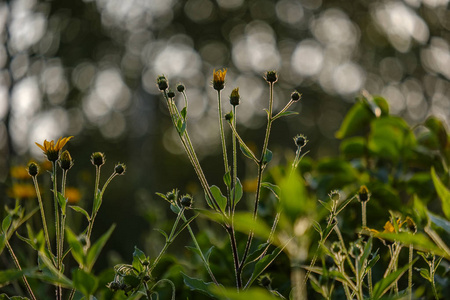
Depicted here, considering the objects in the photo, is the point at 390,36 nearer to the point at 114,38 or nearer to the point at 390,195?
the point at 114,38

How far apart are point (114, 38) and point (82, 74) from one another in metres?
1.18

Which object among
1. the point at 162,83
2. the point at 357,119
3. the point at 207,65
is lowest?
the point at 207,65

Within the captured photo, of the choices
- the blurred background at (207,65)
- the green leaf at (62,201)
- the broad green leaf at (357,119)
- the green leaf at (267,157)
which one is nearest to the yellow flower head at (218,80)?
the green leaf at (267,157)

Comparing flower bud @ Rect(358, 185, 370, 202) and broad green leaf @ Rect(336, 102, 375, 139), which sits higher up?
flower bud @ Rect(358, 185, 370, 202)

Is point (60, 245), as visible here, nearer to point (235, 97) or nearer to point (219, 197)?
point (219, 197)

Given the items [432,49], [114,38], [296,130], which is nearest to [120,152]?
[114,38]

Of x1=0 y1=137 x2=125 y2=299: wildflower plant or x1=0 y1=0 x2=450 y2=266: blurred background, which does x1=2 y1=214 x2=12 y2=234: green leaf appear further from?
x1=0 y1=0 x2=450 y2=266: blurred background

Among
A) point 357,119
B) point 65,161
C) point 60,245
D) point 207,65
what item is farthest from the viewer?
point 207,65

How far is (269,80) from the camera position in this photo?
2.11 ft

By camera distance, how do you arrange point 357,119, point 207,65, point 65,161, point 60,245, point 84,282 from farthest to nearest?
point 207,65
point 357,119
point 65,161
point 60,245
point 84,282

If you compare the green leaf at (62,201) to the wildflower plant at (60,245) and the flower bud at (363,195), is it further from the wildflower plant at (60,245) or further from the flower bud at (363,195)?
the flower bud at (363,195)

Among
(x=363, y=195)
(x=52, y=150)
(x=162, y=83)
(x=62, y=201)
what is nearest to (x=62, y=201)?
(x=62, y=201)

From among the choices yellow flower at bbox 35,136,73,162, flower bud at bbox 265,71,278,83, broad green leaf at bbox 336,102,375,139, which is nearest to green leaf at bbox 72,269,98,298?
yellow flower at bbox 35,136,73,162

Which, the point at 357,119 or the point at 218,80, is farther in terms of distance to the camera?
the point at 357,119
